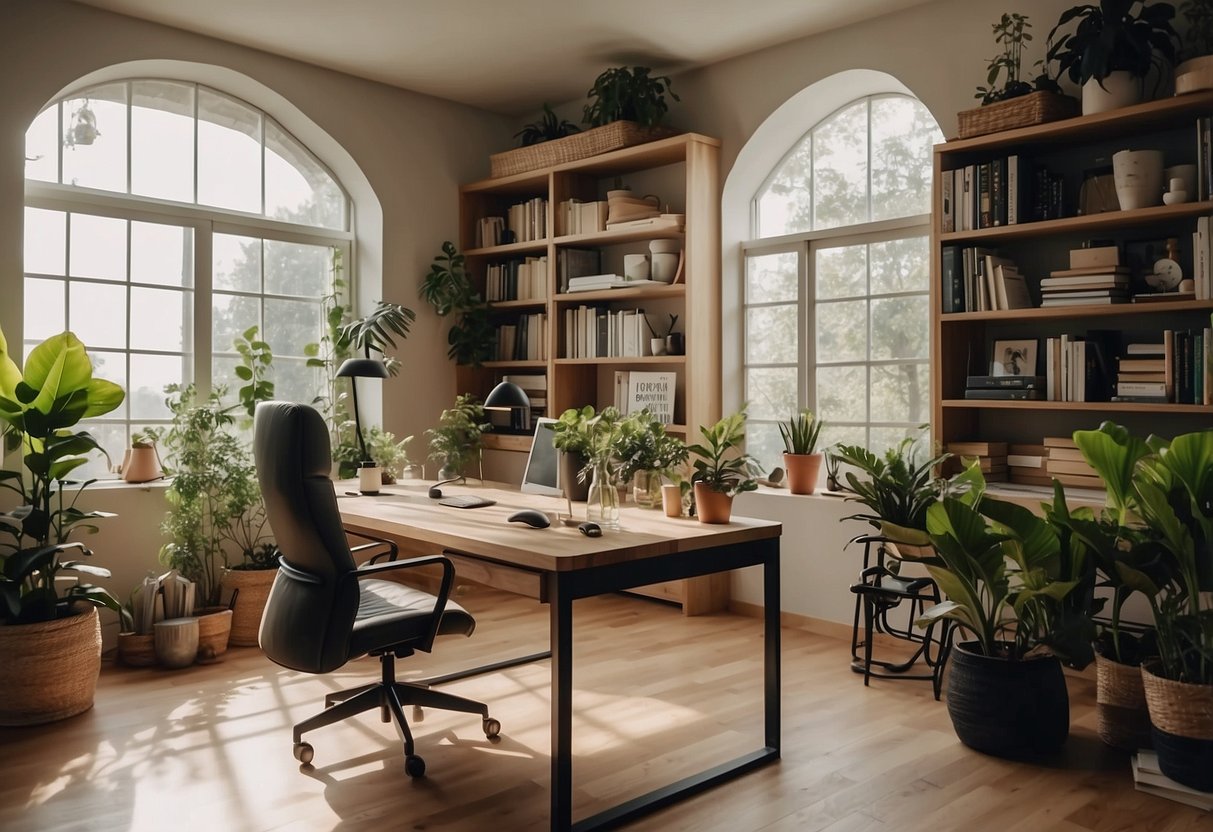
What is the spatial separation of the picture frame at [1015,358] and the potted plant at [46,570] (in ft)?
12.0

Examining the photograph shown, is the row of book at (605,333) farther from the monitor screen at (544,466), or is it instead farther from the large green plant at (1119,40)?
the large green plant at (1119,40)

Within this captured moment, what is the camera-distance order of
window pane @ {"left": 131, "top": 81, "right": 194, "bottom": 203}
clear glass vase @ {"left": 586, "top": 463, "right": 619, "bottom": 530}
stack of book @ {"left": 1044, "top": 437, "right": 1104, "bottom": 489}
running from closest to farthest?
clear glass vase @ {"left": 586, "top": 463, "right": 619, "bottom": 530} < stack of book @ {"left": 1044, "top": 437, "right": 1104, "bottom": 489} < window pane @ {"left": 131, "top": 81, "right": 194, "bottom": 203}

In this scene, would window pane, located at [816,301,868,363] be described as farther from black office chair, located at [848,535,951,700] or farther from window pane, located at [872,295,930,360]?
black office chair, located at [848,535,951,700]

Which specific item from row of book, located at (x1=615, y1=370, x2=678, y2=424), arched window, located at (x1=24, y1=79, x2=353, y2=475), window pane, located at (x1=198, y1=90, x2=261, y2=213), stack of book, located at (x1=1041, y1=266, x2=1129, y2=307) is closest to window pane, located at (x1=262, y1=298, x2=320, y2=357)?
arched window, located at (x1=24, y1=79, x2=353, y2=475)

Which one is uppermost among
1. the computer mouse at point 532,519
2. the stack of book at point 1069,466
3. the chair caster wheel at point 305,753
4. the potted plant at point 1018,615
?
the stack of book at point 1069,466

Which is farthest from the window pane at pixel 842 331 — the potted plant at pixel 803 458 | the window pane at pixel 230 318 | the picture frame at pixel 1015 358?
the window pane at pixel 230 318

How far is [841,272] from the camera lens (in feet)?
16.2

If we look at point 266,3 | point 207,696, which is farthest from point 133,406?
point 266,3

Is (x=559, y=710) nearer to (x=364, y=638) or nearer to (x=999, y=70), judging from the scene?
(x=364, y=638)

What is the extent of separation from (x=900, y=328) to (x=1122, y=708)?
6.90ft

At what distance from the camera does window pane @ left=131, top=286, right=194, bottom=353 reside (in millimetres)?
4812

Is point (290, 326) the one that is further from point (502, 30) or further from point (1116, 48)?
Result: point (1116, 48)

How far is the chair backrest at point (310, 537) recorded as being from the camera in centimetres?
270

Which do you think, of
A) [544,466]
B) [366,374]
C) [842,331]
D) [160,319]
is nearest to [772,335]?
[842,331]
